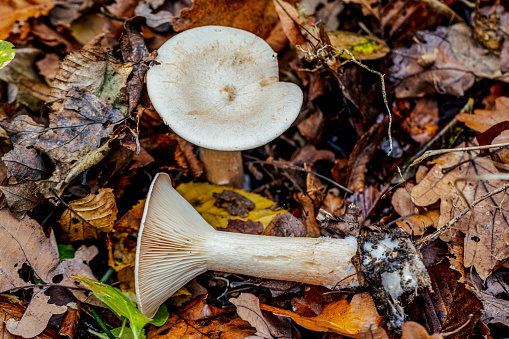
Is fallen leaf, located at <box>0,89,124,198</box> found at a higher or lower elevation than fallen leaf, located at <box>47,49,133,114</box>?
lower

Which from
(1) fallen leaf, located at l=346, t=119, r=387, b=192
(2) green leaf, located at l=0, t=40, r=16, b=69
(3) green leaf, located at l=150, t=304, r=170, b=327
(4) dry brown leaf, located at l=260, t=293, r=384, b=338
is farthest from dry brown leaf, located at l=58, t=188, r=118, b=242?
(1) fallen leaf, located at l=346, t=119, r=387, b=192

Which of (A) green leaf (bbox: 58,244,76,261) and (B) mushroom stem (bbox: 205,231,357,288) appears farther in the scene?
(A) green leaf (bbox: 58,244,76,261)

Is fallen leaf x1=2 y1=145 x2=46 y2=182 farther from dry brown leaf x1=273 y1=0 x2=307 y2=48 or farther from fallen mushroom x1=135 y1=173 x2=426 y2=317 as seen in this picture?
dry brown leaf x1=273 y1=0 x2=307 y2=48

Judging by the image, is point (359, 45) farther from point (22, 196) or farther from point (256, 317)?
point (22, 196)

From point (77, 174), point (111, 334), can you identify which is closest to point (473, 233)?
point (111, 334)

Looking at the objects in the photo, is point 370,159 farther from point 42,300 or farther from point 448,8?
point 42,300

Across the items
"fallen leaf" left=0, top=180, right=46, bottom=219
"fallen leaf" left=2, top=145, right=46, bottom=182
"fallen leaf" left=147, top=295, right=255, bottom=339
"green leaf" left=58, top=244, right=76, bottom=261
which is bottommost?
"fallen leaf" left=147, top=295, right=255, bottom=339

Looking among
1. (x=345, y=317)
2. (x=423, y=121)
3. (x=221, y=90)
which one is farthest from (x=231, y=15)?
(x=345, y=317)
